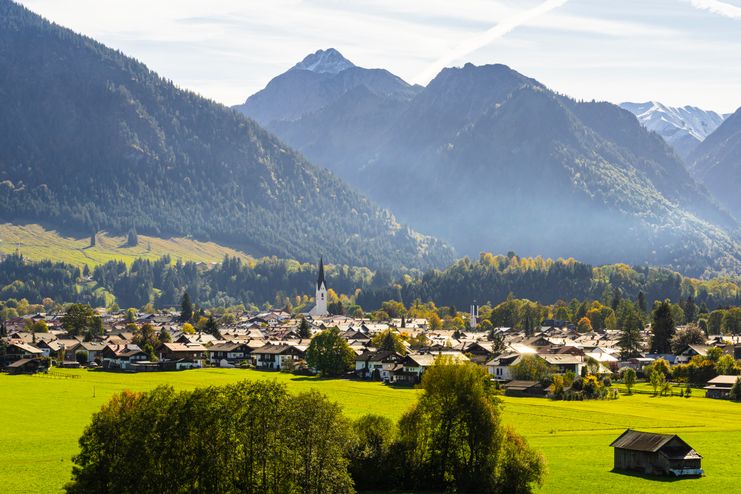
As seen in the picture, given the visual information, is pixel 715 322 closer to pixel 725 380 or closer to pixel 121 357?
pixel 725 380

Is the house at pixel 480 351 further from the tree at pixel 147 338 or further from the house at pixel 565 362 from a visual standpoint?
the tree at pixel 147 338

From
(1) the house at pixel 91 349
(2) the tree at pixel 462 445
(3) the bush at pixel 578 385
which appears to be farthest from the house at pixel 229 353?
(2) the tree at pixel 462 445

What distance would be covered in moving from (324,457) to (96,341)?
405 ft

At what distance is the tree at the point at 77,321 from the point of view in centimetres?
18925

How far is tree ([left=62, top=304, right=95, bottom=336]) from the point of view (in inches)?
7451

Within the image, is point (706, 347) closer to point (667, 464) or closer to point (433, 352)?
point (433, 352)

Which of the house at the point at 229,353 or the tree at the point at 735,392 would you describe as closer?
the tree at the point at 735,392

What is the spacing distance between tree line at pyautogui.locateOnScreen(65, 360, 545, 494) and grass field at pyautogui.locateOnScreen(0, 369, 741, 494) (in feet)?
15.2

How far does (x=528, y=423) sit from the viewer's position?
85.9 metres

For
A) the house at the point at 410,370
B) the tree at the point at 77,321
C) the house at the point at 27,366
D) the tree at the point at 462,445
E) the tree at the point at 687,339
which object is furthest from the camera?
the tree at the point at 77,321

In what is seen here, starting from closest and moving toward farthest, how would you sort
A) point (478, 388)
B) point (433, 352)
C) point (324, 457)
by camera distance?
point (324, 457) < point (478, 388) < point (433, 352)

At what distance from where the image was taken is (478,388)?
6284 cm

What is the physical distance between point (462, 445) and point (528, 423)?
85.9 ft

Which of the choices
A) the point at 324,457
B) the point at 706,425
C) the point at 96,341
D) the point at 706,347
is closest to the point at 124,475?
the point at 324,457
